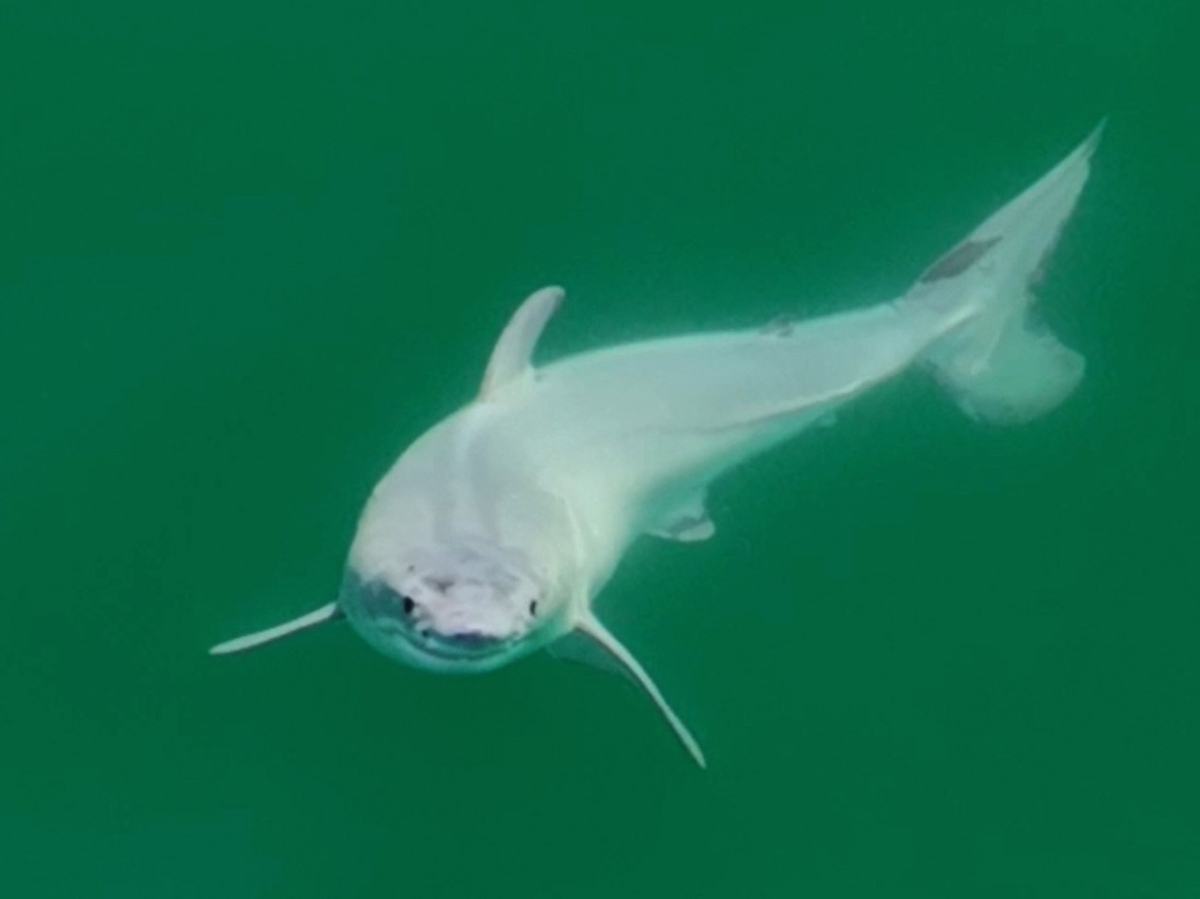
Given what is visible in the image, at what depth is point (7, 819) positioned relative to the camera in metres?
10.1

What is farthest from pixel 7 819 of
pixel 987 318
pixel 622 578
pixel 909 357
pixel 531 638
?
pixel 987 318

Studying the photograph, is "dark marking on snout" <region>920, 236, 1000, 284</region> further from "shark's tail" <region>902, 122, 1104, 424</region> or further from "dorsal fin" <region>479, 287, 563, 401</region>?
"dorsal fin" <region>479, 287, 563, 401</region>

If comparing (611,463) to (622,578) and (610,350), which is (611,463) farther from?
(622,578)

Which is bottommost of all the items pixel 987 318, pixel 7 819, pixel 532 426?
pixel 7 819

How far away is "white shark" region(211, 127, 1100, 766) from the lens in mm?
6832

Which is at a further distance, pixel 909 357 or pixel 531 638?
pixel 909 357

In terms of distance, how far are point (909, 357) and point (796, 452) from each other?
1.27 meters

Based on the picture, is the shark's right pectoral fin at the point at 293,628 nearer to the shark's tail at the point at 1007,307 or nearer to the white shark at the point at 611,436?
the white shark at the point at 611,436

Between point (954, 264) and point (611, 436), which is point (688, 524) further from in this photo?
point (954, 264)

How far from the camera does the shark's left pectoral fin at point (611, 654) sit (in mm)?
7758

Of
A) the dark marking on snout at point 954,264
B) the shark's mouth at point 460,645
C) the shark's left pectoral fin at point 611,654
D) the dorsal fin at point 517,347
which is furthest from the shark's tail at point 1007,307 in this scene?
the shark's mouth at point 460,645

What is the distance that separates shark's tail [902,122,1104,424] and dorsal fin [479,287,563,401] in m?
2.64

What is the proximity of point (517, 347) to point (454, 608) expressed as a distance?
2484 millimetres

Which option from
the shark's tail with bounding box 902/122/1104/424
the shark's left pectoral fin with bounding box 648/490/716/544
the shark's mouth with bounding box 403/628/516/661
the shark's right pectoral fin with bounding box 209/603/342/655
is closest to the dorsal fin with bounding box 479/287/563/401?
the shark's left pectoral fin with bounding box 648/490/716/544
